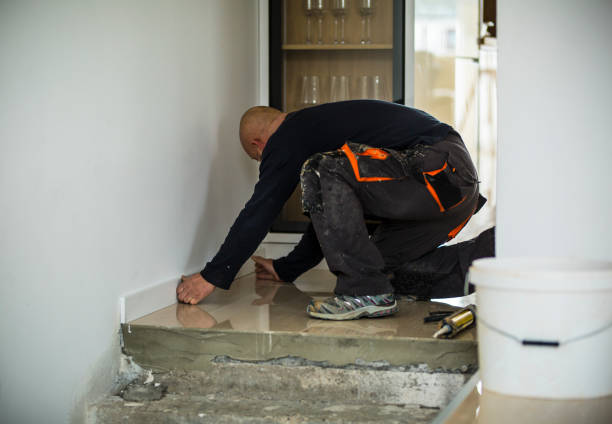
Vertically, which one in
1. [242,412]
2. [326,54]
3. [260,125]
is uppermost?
[326,54]

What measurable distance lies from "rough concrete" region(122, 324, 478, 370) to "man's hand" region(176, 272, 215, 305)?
0.37 m

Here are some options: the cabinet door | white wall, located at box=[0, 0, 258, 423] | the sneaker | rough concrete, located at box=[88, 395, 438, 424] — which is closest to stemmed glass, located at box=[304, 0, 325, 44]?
the cabinet door

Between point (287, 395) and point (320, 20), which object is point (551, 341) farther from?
point (320, 20)

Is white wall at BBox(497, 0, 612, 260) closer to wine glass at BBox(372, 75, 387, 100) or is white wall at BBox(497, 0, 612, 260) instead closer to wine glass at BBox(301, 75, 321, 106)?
wine glass at BBox(372, 75, 387, 100)

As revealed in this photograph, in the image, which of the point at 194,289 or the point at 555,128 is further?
the point at 194,289

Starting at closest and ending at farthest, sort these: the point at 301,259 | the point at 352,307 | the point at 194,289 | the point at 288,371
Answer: the point at 288,371 → the point at 352,307 → the point at 194,289 → the point at 301,259

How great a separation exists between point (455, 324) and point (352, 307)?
359 mm

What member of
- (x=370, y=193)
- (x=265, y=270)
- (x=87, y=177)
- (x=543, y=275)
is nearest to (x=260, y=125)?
(x=370, y=193)

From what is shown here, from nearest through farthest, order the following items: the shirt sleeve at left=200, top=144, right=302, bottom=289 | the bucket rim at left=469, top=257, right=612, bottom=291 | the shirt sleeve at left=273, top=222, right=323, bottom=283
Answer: the bucket rim at left=469, top=257, right=612, bottom=291 → the shirt sleeve at left=200, top=144, right=302, bottom=289 → the shirt sleeve at left=273, top=222, right=323, bottom=283

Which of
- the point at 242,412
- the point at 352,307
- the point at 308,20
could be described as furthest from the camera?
the point at 308,20

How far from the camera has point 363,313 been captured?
2.05 m

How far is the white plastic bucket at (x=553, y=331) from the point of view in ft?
3.88

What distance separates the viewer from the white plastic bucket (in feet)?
3.88

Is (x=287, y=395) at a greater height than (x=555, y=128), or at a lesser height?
lesser
